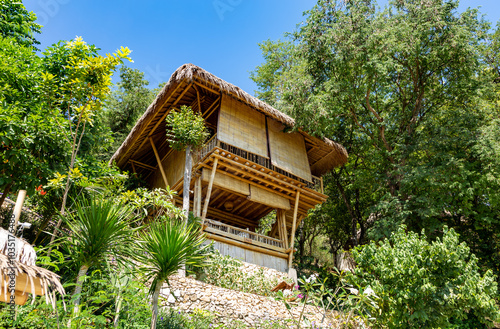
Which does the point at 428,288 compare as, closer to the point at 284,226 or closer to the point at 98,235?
the point at 98,235

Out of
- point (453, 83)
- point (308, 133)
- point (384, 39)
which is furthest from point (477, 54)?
point (308, 133)

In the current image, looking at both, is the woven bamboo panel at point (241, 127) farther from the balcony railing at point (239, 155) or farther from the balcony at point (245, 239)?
the balcony at point (245, 239)

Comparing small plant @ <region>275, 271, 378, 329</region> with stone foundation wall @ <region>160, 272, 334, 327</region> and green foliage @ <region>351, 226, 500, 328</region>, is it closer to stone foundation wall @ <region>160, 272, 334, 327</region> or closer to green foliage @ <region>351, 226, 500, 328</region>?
green foliage @ <region>351, 226, 500, 328</region>

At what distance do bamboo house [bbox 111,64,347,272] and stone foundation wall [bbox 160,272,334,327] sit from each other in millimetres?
2289

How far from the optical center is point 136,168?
48.2ft

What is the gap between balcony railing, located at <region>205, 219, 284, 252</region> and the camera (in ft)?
32.8

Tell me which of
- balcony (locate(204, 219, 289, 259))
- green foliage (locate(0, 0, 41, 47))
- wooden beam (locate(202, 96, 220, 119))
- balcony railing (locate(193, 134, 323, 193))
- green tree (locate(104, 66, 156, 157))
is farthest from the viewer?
green tree (locate(104, 66, 156, 157))

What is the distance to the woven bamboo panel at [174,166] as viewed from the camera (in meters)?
11.6

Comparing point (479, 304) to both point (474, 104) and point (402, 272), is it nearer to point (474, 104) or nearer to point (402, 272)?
point (402, 272)

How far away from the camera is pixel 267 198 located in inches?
456

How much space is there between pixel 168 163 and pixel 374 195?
8.39 m

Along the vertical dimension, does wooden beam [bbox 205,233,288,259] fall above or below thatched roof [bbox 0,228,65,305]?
above

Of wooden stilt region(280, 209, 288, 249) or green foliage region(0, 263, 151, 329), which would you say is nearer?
green foliage region(0, 263, 151, 329)

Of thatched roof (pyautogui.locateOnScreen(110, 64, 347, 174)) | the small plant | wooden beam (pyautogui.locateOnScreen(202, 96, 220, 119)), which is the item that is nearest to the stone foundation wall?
the small plant
